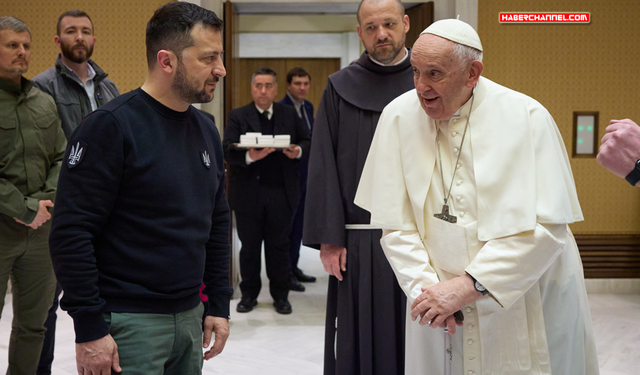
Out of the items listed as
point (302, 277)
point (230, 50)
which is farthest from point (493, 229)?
point (302, 277)

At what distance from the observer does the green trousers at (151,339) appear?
4.96 ft

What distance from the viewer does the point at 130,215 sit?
5.01 feet

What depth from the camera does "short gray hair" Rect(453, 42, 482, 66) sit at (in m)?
1.61

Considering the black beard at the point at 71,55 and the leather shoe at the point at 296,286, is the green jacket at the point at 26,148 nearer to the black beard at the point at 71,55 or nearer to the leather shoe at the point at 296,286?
the black beard at the point at 71,55

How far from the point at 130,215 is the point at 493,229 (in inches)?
40.1

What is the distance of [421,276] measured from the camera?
169 centimetres

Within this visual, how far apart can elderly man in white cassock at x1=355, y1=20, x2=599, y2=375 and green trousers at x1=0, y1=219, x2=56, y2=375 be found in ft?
6.08

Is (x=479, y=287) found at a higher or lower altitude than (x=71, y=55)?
lower

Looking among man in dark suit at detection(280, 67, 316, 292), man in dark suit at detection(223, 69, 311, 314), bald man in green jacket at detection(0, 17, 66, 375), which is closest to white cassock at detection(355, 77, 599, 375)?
bald man in green jacket at detection(0, 17, 66, 375)

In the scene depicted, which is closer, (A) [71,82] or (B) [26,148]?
(B) [26,148]

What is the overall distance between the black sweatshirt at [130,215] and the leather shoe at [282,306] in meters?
3.08

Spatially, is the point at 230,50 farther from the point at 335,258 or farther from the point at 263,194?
the point at 335,258

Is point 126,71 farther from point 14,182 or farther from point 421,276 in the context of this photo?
point 421,276

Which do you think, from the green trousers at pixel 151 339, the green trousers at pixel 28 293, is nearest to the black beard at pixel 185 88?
the green trousers at pixel 151 339
